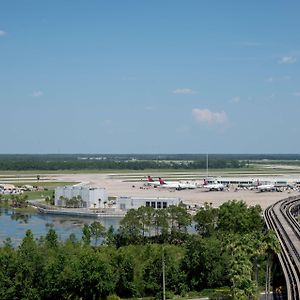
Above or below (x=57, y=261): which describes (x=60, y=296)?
below

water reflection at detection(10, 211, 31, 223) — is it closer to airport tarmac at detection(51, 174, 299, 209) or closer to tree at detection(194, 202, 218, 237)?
airport tarmac at detection(51, 174, 299, 209)

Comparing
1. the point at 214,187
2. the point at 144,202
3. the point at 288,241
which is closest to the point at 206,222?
the point at 288,241

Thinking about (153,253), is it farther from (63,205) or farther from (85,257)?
(63,205)

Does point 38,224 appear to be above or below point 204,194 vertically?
below

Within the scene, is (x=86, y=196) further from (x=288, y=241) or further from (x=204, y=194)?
(x=288, y=241)

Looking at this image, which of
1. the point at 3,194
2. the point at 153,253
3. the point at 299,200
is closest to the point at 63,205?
the point at 3,194

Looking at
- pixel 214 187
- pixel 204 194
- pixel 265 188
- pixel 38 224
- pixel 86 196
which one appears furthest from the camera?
pixel 214 187

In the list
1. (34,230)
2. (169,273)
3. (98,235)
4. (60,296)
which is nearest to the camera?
(60,296)
